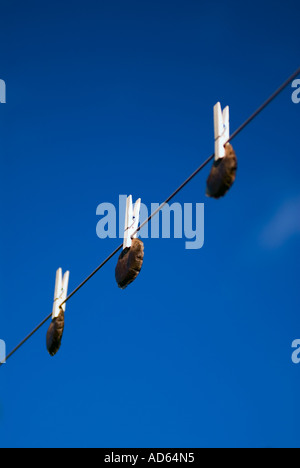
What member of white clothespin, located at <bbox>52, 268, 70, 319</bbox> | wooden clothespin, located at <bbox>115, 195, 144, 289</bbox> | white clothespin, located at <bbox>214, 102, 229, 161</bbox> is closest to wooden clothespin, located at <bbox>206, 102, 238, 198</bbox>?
white clothespin, located at <bbox>214, 102, 229, 161</bbox>

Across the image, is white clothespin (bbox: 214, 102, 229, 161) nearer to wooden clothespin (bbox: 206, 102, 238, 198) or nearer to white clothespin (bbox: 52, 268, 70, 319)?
wooden clothespin (bbox: 206, 102, 238, 198)

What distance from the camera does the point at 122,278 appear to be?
6.41m

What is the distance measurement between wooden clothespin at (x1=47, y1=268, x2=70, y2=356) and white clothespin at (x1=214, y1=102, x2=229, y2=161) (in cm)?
296

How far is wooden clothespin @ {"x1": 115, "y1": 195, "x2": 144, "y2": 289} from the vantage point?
625 cm

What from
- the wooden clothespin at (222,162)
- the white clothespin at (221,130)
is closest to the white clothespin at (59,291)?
the wooden clothespin at (222,162)

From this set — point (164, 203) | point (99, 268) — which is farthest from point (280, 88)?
point (99, 268)

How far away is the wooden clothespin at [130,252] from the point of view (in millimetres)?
6254

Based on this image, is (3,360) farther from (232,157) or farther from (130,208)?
(232,157)

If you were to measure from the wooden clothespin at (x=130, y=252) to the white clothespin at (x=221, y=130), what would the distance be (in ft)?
4.44

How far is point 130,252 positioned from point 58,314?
159cm

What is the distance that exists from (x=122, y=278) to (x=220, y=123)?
6.22ft

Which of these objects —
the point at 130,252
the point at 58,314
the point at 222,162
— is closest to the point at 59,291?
the point at 58,314

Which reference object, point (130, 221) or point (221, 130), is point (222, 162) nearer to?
point (221, 130)

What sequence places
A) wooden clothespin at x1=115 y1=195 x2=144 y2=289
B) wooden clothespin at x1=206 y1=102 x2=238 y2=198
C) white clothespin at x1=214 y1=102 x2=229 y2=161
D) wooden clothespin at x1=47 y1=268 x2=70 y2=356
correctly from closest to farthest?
wooden clothespin at x1=206 y1=102 x2=238 y2=198 → white clothespin at x1=214 y1=102 x2=229 y2=161 → wooden clothespin at x1=115 y1=195 x2=144 y2=289 → wooden clothespin at x1=47 y1=268 x2=70 y2=356
